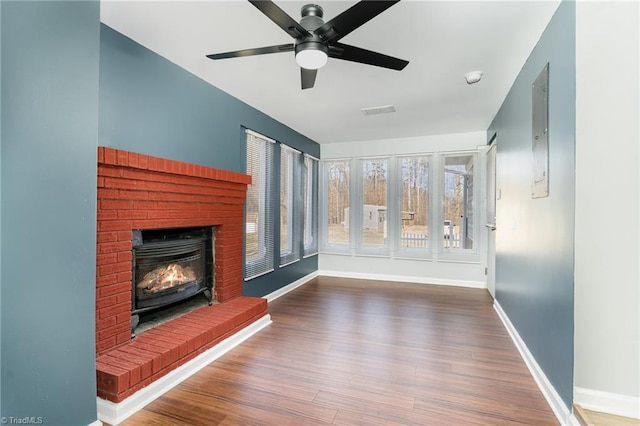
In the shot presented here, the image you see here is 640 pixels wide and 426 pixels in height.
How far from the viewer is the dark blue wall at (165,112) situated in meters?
2.28

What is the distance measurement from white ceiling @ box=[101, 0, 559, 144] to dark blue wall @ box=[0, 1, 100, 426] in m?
0.67

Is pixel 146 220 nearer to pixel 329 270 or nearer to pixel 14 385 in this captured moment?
pixel 14 385

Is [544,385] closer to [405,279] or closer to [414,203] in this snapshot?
[405,279]

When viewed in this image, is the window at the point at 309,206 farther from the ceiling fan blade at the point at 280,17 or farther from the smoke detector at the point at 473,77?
the ceiling fan blade at the point at 280,17

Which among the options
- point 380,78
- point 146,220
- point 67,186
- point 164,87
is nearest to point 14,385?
point 67,186

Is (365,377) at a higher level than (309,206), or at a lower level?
lower

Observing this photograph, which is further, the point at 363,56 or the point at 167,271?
the point at 167,271

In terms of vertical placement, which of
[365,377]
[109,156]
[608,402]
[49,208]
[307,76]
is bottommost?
[365,377]

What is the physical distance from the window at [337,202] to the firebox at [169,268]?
3099 mm

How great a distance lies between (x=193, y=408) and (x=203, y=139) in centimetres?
233

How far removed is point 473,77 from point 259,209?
282 centimetres

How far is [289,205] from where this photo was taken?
4.99 meters

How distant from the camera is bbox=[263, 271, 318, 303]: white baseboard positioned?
4.36 meters

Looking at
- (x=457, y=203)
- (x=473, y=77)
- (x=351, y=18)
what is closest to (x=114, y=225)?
(x=351, y=18)
